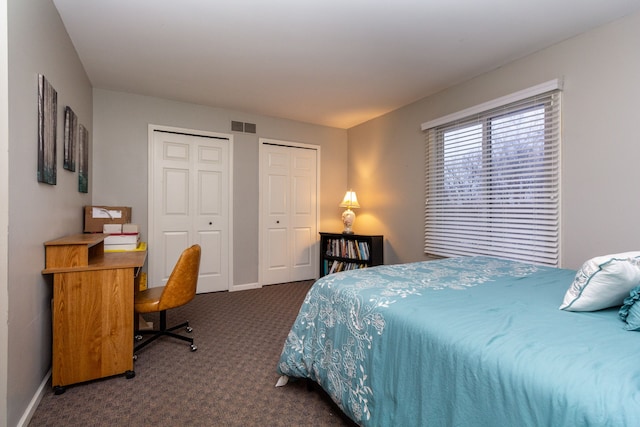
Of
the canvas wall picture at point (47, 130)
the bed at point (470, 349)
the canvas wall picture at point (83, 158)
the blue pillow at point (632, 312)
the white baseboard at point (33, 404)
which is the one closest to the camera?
the bed at point (470, 349)

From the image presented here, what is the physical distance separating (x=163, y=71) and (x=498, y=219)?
11.5 ft

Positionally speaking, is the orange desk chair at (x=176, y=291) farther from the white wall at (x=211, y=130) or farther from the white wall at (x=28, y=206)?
the white wall at (x=211, y=130)

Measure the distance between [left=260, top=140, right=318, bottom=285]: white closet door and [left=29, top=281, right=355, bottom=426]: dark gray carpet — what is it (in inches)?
70.4

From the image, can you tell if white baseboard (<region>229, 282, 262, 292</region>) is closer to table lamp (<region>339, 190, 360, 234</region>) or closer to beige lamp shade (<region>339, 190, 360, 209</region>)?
table lamp (<region>339, 190, 360, 234</region>)

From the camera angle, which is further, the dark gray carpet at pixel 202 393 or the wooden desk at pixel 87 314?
the wooden desk at pixel 87 314

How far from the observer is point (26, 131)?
5.21 ft

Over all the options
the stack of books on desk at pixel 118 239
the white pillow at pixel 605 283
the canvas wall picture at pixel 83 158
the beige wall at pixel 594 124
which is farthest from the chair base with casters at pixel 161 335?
the beige wall at pixel 594 124

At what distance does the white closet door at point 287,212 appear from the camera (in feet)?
14.4

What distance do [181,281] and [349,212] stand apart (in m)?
2.65

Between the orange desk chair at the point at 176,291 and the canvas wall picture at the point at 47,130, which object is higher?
the canvas wall picture at the point at 47,130

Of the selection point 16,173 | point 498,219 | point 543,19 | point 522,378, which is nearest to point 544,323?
point 522,378

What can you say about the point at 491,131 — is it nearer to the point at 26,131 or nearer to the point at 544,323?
the point at 544,323

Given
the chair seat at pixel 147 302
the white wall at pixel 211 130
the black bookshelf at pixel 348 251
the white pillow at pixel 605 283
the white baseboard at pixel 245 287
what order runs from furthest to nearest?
the white baseboard at pixel 245 287
the black bookshelf at pixel 348 251
the white wall at pixel 211 130
the chair seat at pixel 147 302
the white pillow at pixel 605 283

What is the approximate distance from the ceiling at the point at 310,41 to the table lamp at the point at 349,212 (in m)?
1.45
